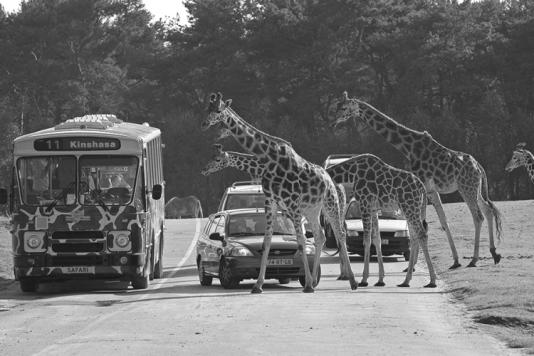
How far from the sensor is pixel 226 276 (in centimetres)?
2464

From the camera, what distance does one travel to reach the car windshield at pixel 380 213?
1331 inches

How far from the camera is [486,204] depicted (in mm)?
30422

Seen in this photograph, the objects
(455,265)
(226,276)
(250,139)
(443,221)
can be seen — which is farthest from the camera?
(443,221)

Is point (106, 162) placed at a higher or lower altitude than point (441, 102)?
lower

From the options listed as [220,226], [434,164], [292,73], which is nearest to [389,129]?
[434,164]

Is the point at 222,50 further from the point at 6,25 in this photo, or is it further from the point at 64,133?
the point at 64,133

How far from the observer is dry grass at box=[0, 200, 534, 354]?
18156 millimetres

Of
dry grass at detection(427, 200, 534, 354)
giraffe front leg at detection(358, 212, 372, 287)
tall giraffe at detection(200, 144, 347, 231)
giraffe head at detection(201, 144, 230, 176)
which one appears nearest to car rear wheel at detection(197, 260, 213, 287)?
tall giraffe at detection(200, 144, 347, 231)

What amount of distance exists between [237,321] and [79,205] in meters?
6.47

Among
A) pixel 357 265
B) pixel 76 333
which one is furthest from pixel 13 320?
pixel 357 265

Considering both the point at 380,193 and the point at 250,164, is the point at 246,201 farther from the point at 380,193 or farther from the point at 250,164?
the point at 250,164

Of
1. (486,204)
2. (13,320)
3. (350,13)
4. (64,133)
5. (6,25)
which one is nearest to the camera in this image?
(13,320)

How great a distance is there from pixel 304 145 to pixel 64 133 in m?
54.5

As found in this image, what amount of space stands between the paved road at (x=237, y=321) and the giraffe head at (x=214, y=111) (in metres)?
2.97
